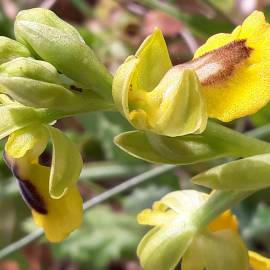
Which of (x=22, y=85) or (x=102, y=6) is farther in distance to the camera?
(x=102, y=6)

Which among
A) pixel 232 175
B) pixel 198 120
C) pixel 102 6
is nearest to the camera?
pixel 198 120

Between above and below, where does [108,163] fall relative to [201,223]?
below

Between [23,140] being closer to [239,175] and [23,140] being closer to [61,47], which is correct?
[61,47]

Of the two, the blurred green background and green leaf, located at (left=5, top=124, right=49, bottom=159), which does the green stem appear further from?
the blurred green background

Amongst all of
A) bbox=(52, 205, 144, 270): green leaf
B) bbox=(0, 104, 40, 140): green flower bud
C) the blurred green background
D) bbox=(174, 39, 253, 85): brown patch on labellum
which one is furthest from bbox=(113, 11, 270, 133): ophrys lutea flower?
bbox=(52, 205, 144, 270): green leaf

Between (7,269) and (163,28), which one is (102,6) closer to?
(163,28)

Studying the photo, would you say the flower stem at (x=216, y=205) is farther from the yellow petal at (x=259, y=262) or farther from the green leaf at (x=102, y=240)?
the green leaf at (x=102, y=240)

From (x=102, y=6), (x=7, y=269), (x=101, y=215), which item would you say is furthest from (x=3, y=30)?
(x=7, y=269)
